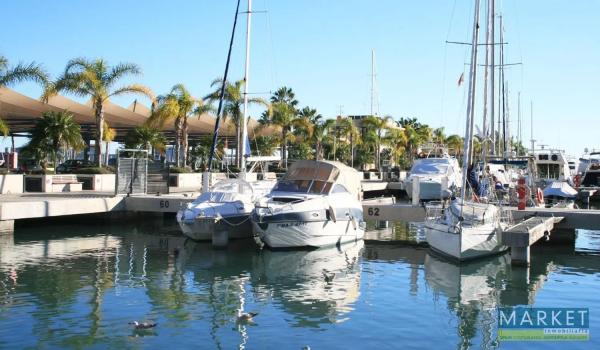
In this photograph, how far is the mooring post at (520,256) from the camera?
22312 millimetres

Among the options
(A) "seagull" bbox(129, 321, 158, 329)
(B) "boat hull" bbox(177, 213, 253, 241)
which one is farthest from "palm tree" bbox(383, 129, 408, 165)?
(A) "seagull" bbox(129, 321, 158, 329)

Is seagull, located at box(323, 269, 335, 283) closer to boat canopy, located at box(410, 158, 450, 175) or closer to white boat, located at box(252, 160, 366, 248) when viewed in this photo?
white boat, located at box(252, 160, 366, 248)

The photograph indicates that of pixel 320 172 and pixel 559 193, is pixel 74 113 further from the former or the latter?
pixel 559 193

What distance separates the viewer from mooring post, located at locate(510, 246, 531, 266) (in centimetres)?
2231

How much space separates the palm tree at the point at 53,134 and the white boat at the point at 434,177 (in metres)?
21.6

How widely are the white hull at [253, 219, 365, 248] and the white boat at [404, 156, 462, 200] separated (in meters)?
13.4

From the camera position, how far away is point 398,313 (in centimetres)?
1551

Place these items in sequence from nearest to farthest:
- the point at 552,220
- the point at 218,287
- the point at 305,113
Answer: the point at 218,287 → the point at 552,220 → the point at 305,113

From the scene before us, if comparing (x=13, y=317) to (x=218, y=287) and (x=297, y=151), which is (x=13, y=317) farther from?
(x=297, y=151)

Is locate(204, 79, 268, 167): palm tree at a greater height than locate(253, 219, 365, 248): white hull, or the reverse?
locate(204, 79, 268, 167): palm tree

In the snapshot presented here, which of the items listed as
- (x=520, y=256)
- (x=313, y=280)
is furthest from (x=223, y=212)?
(x=520, y=256)

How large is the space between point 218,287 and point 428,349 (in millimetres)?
7542

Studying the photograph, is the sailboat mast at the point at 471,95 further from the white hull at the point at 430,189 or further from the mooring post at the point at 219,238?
the white hull at the point at 430,189

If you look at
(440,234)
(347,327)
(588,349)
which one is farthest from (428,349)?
(440,234)
